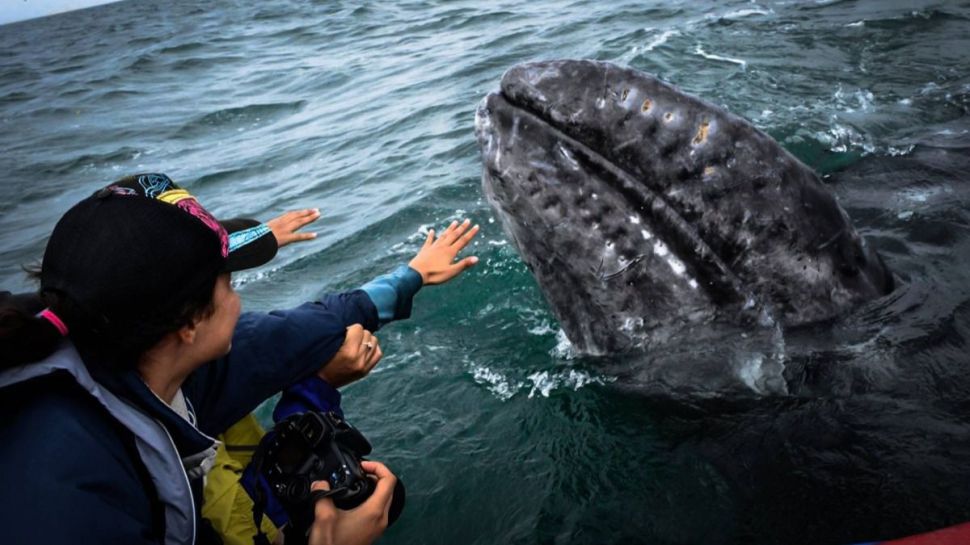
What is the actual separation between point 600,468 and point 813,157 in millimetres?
4428

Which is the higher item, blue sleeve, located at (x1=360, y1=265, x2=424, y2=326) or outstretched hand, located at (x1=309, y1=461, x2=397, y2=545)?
blue sleeve, located at (x1=360, y1=265, x2=424, y2=326)

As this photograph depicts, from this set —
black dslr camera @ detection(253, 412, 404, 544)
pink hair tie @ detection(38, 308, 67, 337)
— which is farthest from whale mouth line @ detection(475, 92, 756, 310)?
pink hair tie @ detection(38, 308, 67, 337)

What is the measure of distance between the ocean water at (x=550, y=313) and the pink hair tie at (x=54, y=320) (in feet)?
6.44

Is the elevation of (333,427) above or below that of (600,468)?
above

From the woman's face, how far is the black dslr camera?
354 millimetres

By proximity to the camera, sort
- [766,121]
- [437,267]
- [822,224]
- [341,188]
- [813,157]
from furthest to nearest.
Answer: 1. [341,188]
2. [766,121]
3. [813,157]
4. [437,267]
5. [822,224]

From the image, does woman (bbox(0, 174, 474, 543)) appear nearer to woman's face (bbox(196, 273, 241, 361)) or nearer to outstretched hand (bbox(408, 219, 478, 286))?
woman's face (bbox(196, 273, 241, 361))

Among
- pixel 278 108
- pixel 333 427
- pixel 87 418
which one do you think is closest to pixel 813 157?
pixel 333 427

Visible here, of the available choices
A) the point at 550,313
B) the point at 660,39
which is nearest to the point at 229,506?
the point at 550,313

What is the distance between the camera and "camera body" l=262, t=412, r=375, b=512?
2.45 m

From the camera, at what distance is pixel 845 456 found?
Answer: 10.6 ft

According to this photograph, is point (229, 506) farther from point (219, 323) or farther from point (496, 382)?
point (496, 382)

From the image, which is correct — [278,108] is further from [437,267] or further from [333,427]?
[333,427]

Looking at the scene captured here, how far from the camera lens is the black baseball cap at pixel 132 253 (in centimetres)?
208
